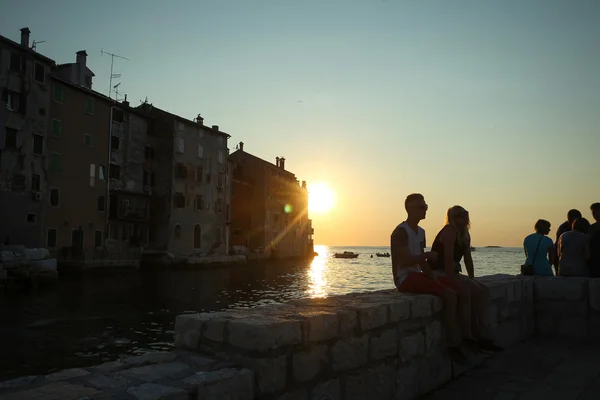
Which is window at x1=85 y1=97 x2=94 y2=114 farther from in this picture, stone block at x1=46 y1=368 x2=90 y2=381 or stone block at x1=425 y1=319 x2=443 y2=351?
stone block at x1=46 y1=368 x2=90 y2=381

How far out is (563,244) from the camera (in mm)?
8008

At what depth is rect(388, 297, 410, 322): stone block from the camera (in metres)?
4.34

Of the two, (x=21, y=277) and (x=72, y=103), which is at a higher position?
(x=72, y=103)

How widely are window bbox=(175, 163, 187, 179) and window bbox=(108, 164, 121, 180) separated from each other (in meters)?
6.56

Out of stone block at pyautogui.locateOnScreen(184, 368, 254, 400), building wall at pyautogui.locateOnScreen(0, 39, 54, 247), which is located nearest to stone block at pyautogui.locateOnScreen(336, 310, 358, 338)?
stone block at pyautogui.locateOnScreen(184, 368, 254, 400)

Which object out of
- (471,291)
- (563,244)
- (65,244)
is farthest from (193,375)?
(65,244)

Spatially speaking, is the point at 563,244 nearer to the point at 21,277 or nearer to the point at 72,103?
the point at 21,277

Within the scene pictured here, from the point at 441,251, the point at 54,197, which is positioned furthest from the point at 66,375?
the point at 54,197

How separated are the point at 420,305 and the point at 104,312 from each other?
20410 millimetres

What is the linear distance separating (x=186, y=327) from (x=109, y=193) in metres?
42.9

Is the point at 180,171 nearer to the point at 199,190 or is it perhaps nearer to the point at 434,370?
the point at 199,190

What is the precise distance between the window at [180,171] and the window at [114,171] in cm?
656

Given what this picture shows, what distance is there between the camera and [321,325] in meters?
3.60

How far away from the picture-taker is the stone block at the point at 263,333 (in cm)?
315
